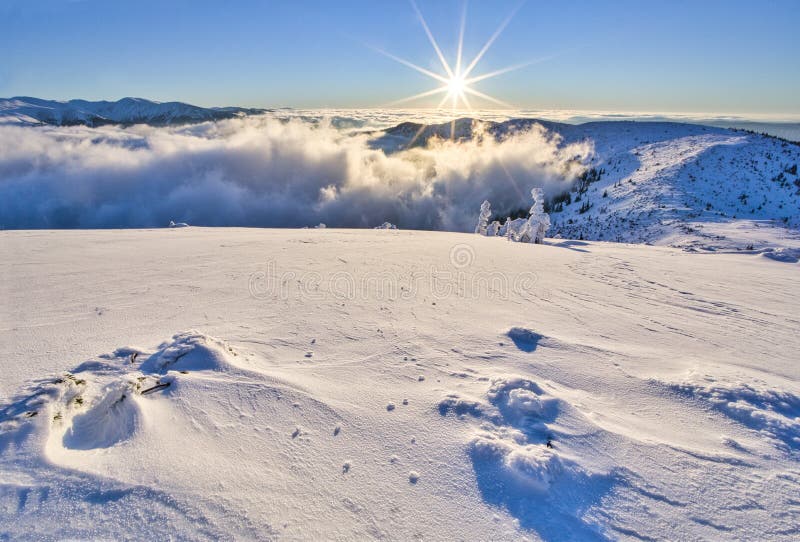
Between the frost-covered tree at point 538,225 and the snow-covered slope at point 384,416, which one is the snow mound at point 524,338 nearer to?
the snow-covered slope at point 384,416

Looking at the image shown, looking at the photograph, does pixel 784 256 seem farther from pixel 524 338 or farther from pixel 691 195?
pixel 691 195

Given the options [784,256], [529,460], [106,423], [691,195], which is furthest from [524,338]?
[691,195]

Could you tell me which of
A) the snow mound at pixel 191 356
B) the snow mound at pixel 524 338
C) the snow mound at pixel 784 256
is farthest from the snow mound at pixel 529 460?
the snow mound at pixel 784 256

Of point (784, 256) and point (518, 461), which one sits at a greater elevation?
point (518, 461)

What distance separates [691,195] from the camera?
58312 mm

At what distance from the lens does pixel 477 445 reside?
10.2 ft

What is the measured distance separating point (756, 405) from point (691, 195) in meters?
72.9

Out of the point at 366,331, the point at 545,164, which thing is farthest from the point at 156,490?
the point at 545,164

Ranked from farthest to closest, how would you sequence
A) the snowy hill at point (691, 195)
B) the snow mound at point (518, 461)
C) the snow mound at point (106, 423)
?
the snowy hill at point (691, 195), the snow mound at point (106, 423), the snow mound at point (518, 461)

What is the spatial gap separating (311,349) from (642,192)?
79.6 m

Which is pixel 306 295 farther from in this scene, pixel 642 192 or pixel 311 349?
pixel 642 192

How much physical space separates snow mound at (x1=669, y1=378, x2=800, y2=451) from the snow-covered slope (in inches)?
0.9

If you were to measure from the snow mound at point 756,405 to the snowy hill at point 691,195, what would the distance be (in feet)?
94.3

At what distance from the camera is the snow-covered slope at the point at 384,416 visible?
2.44 m
